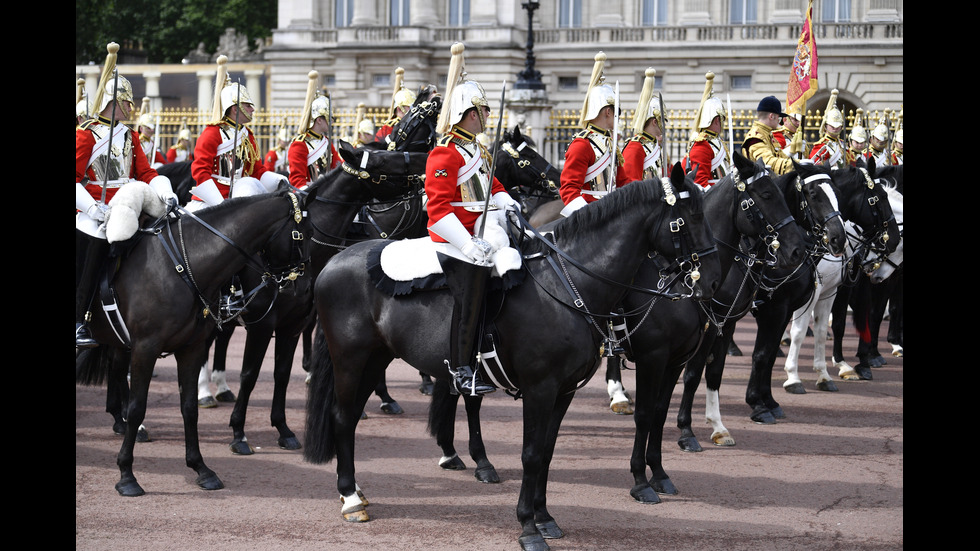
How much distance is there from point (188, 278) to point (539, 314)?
2488 millimetres

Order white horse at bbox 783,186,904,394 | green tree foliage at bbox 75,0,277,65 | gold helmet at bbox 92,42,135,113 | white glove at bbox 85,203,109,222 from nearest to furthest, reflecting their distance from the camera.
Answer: white glove at bbox 85,203,109,222, gold helmet at bbox 92,42,135,113, white horse at bbox 783,186,904,394, green tree foliage at bbox 75,0,277,65

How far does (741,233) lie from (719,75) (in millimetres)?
32274

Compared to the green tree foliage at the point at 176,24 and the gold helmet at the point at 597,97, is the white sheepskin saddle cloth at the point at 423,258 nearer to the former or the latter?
the gold helmet at the point at 597,97

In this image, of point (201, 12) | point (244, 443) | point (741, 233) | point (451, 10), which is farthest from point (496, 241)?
point (201, 12)

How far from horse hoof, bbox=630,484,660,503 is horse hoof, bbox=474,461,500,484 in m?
0.92

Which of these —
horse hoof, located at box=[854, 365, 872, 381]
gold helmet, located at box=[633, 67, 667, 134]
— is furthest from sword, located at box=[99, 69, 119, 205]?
horse hoof, located at box=[854, 365, 872, 381]

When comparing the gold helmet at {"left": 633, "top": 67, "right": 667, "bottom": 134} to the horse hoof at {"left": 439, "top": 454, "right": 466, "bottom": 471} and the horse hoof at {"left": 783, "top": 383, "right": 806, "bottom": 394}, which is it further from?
the horse hoof at {"left": 783, "top": 383, "right": 806, "bottom": 394}

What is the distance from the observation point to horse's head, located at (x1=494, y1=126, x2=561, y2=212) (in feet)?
33.1

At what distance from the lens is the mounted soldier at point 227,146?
8.98 metres

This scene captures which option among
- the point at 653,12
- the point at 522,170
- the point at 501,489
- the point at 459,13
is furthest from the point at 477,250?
the point at 459,13

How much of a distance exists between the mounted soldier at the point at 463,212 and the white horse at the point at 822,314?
4723mm

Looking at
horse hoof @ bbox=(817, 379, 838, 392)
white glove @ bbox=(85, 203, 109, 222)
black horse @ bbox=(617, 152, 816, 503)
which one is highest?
white glove @ bbox=(85, 203, 109, 222)

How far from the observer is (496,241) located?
232 inches

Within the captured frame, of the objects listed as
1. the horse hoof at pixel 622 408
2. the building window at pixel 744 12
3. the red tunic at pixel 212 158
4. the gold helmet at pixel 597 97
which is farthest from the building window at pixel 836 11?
the red tunic at pixel 212 158
